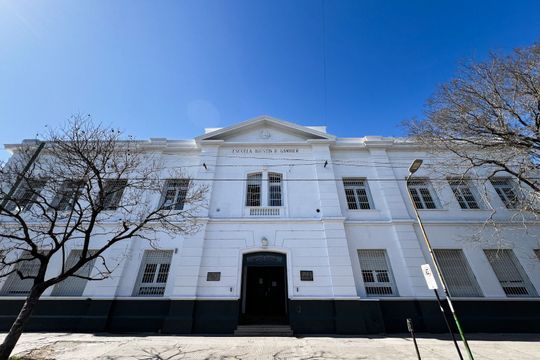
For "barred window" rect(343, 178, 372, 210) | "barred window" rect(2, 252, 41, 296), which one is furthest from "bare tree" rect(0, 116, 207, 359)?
"barred window" rect(343, 178, 372, 210)

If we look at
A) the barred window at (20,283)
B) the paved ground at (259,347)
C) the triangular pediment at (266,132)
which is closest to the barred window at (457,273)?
the paved ground at (259,347)

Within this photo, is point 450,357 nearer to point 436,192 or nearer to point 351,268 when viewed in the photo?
point 351,268

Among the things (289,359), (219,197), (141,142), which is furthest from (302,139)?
(289,359)

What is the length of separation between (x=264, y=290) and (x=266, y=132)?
9183 millimetres

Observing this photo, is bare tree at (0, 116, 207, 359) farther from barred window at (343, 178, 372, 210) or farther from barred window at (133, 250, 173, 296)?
barred window at (343, 178, 372, 210)

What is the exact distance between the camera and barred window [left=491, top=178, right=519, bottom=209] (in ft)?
37.8

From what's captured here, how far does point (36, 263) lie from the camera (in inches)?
404

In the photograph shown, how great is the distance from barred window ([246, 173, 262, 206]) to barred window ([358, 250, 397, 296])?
5745mm

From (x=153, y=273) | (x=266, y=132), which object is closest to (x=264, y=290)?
(x=153, y=273)

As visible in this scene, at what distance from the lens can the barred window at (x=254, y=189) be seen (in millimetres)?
11828

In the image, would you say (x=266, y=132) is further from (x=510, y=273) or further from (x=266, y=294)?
(x=510, y=273)

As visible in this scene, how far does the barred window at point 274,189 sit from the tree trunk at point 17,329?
8820 millimetres

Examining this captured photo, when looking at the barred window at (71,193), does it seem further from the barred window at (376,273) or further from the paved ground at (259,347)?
the barred window at (376,273)

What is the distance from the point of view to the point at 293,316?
894 centimetres
